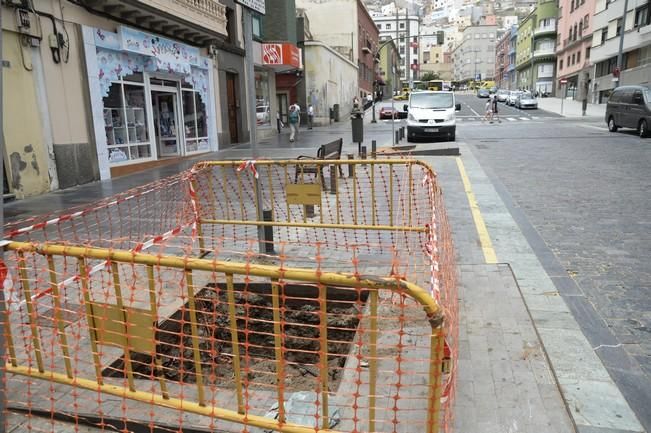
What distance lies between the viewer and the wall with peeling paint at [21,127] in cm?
1004

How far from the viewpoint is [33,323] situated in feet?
9.80

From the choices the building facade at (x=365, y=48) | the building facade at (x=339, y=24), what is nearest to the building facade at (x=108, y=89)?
the building facade at (x=339, y=24)

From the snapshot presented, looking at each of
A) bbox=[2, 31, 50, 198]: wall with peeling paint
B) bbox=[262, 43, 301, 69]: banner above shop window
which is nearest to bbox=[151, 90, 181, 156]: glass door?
bbox=[2, 31, 50, 198]: wall with peeling paint

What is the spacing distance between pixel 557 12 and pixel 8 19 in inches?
2971

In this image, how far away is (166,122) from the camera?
17047mm

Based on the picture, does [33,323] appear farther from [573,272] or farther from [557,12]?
[557,12]

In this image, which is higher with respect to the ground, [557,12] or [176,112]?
[557,12]

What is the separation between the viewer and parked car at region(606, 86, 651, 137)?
1906cm

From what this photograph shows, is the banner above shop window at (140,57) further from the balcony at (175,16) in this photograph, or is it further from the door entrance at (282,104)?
the door entrance at (282,104)

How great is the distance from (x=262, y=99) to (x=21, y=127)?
56.9 ft

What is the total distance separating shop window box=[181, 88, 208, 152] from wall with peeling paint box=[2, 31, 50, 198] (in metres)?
7.32

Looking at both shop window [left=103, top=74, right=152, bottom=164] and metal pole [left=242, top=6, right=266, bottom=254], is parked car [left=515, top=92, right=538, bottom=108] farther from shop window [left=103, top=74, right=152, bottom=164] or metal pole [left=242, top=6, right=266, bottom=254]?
metal pole [left=242, top=6, right=266, bottom=254]

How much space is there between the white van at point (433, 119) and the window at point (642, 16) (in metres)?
26.7

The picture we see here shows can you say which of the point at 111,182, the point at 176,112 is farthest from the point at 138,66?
the point at 111,182
